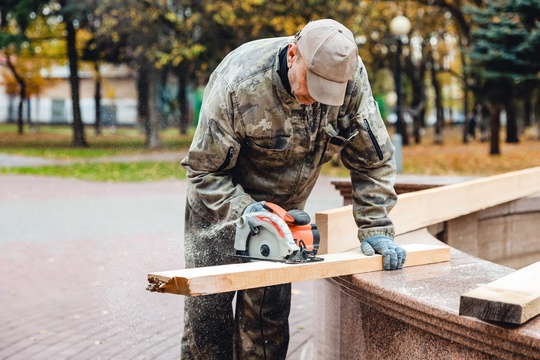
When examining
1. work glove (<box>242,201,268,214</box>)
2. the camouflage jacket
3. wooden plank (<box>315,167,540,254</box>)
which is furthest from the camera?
wooden plank (<box>315,167,540,254</box>)

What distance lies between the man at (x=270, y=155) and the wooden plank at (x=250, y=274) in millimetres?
206

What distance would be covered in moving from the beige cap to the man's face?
0.05 m

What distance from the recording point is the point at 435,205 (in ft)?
15.3

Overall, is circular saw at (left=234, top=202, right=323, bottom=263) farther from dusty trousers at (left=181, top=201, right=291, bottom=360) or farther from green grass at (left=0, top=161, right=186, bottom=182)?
green grass at (left=0, top=161, right=186, bottom=182)

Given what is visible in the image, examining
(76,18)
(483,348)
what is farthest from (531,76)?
(76,18)

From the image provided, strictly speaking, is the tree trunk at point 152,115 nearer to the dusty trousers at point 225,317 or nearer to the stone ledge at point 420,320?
the dusty trousers at point 225,317

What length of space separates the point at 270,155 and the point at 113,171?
16925 millimetres

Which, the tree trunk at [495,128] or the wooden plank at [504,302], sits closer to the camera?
the wooden plank at [504,302]

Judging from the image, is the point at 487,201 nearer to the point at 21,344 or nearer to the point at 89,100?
the point at 21,344

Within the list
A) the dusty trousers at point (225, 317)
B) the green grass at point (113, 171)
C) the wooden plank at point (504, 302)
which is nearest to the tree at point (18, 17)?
the green grass at point (113, 171)

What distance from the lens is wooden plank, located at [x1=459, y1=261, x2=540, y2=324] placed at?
2.16 metres

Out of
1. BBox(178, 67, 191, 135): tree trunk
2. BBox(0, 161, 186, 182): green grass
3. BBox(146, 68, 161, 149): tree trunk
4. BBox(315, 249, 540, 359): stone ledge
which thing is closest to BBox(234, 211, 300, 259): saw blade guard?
BBox(315, 249, 540, 359): stone ledge

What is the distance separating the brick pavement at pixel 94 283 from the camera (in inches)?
205

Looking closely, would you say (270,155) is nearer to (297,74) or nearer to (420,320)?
(297,74)
